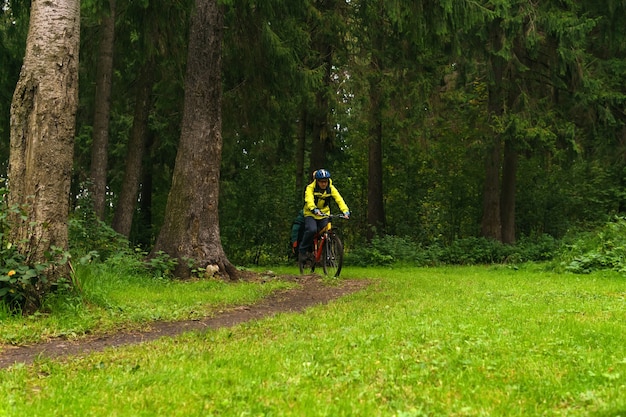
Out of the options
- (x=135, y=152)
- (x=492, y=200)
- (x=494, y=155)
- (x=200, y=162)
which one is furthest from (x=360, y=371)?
(x=492, y=200)

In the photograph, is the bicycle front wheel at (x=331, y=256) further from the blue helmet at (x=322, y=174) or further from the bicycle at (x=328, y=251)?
the blue helmet at (x=322, y=174)

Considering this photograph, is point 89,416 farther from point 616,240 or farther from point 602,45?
point 602,45

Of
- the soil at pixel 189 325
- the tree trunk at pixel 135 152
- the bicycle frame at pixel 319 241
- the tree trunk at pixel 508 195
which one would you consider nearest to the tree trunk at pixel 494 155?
the tree trunk at pixel 508 195

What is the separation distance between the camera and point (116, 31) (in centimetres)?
1557

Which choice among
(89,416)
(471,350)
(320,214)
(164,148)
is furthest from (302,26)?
(89,416)

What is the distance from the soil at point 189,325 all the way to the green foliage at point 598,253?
5107 millimetres

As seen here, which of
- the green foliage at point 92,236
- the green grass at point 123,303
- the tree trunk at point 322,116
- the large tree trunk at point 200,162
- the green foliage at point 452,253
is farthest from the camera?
the green foliage at point 452,253

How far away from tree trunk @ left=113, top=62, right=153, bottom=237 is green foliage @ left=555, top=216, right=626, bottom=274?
1121cm

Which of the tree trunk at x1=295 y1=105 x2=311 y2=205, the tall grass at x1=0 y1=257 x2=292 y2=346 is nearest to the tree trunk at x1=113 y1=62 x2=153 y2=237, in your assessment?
the tree trunk at x1=295 y1=105 x2=311 y2=205

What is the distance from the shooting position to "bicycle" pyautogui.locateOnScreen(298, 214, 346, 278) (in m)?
11.9

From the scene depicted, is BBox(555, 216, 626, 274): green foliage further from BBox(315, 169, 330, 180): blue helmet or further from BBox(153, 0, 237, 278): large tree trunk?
BBox(153, 0, 237, 278): large tree trunk

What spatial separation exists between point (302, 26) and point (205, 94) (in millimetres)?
5195

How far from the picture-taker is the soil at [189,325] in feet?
16.4

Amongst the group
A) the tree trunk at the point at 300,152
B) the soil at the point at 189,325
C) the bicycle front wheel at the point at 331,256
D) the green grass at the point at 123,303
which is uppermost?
the tree trunk at the point at 300,152
